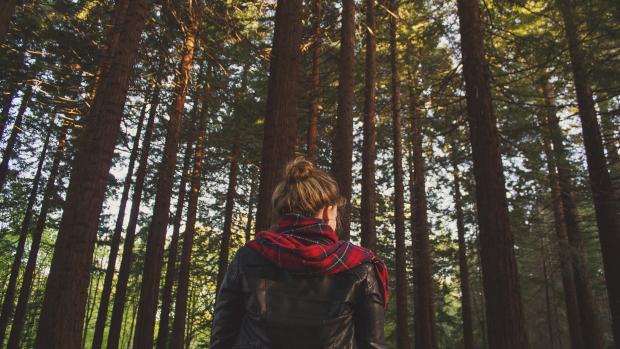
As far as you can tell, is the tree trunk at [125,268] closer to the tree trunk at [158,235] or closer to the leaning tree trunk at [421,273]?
the tree trunk at [158,235]

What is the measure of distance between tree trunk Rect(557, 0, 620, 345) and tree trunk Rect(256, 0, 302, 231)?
7325 mm

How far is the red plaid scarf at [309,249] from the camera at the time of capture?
1.95 meters

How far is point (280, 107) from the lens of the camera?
19.3ft

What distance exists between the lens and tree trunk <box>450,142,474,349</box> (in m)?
20.4

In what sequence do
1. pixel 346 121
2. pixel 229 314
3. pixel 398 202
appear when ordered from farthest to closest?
pixel 398 202
pixel 346 121
pixel 229 314

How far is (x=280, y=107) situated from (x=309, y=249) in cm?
414

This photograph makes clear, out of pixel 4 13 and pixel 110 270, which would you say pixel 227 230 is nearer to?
pixel 110 270

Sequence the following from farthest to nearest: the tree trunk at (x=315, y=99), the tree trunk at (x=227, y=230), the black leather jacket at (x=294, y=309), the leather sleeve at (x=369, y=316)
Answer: the tree trunk at (x=227, y=230) → the tree trunk at (x=315, y=99) → the leather sleeve at (x=369, y=316) → the black leather jacket at (x=294, y=309)

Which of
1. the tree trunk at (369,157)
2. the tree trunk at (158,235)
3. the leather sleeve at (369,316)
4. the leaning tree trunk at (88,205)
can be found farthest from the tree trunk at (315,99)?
the leather sleeve at (369,316)

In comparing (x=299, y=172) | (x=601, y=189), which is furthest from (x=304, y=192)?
(x=601, y=189)

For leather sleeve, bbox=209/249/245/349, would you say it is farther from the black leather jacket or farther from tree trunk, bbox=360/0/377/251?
tree trunk, bbox=360/0/377/251

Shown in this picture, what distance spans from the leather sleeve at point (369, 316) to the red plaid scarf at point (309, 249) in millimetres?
60

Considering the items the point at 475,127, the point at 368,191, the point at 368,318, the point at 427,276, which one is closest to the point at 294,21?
the point at 475,127

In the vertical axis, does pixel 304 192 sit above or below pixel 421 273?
below
